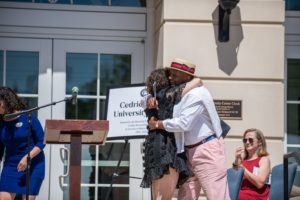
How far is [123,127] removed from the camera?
851 centimetres

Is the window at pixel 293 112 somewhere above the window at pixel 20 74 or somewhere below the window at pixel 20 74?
below

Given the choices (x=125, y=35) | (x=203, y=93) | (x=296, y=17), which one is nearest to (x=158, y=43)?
(x=125, y=35)

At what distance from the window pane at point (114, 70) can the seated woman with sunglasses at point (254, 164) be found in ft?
6.61

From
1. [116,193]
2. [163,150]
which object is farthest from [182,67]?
[116,193]

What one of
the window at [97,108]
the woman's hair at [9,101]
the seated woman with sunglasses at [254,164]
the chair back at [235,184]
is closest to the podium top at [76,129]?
the woman's hair at [9,101]

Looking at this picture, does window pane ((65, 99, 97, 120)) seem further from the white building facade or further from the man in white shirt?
the man in white shirt

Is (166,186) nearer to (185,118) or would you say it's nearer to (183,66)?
(185,118)

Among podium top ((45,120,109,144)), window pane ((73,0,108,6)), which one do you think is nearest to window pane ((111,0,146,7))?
window pane ((73,0,108,6))

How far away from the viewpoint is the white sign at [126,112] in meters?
8.46

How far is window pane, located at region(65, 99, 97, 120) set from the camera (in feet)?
30.3

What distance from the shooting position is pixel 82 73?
9.30m

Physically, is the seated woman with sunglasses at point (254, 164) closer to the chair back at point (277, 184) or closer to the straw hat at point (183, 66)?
the chair back at point (277, 184)

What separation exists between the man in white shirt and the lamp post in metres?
1.87

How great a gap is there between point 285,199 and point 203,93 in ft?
3.67
